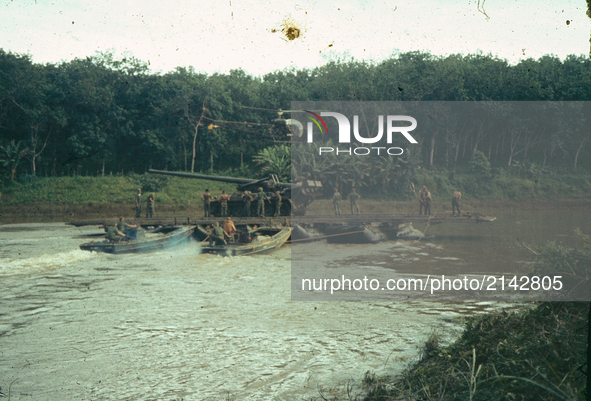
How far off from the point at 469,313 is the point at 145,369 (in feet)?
21.9

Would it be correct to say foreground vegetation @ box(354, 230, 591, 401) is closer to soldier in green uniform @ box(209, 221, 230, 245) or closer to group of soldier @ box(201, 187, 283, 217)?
soldier in green uniform @ box(209, 221, 230, 245)

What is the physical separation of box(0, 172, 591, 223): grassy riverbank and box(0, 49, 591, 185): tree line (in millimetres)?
2318

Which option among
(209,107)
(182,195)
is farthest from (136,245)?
(209,107)

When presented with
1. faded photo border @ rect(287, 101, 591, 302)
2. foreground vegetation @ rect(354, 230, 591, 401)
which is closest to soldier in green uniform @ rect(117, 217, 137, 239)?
faded photo border @ rect(287, 101, 591, 302)

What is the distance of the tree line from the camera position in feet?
139

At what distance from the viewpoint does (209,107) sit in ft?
155

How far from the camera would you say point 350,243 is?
943 inches

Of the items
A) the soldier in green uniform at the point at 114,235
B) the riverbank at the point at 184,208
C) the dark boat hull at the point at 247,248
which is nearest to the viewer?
the dark boat hull at the point at 247,248

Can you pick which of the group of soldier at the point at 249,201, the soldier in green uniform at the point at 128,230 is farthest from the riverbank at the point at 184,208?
the soldier in green uniform at the point at 128,230

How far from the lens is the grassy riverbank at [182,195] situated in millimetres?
36031

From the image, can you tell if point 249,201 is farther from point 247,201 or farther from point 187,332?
point 187,332

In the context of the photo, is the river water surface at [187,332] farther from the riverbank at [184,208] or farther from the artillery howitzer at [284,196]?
the riverbank at [184,208]

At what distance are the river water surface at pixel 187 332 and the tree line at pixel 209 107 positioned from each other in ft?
73.7

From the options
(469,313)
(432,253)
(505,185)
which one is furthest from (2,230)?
(505,185)
